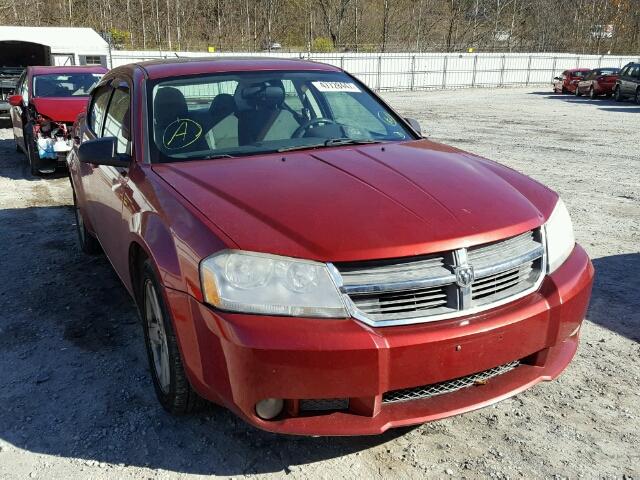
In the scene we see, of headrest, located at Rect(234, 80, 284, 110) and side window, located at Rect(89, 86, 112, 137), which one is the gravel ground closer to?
side window, located at Rect(89, 86, 112, 137)

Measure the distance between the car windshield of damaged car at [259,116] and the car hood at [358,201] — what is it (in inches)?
7.7

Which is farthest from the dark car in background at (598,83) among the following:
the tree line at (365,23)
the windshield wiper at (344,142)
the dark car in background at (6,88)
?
the windshield wiper at (344,142)

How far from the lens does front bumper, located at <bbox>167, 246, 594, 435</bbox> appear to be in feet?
7.08

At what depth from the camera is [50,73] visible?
408 inches

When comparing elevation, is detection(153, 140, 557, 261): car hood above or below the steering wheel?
below

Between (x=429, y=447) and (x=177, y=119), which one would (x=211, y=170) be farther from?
(x=429, y=447)

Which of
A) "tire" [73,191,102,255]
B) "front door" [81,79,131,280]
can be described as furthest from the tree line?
"front door" [81,79,131,280]

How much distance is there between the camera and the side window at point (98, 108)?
4.53m

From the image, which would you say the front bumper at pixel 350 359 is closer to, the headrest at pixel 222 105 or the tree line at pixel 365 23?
the headrest at pixel 222 105

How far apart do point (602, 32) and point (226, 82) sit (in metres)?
60.5

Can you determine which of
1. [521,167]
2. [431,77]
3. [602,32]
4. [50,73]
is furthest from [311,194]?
[602,32]

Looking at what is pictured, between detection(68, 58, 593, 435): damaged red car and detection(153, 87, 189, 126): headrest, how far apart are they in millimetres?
102

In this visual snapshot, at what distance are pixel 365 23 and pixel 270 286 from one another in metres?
56.5

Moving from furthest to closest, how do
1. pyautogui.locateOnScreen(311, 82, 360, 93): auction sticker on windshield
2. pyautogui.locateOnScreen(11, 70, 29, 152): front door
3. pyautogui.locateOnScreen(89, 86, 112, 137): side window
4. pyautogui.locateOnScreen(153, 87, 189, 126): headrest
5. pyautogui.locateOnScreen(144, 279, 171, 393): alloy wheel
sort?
pyautogui.locateOnScreen(11, 70, 29, 152): front door → pyautogui.locateOnScreen(89, 86, 112, 137): side window → pyautogui.locateOnScreen(311, 82, 360, 93): auction sticker on windshield → pyautogui.locateOnScreen(153, 87, 189, 126): headrest → pyautogui.locateOnScreen(144, 279, 171, 393): alloy wheel
